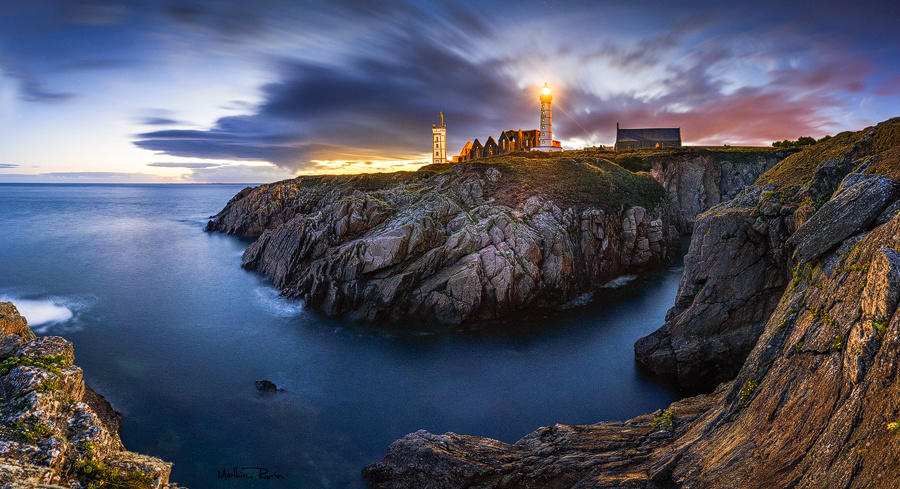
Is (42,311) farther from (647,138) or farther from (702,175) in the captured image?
(647,138)

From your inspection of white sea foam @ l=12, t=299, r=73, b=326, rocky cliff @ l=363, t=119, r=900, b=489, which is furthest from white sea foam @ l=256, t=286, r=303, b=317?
rocky cliff @ l=363, t=119, r=900, b=489

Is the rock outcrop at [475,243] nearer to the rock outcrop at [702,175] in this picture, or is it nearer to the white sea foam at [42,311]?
the white sea foam at [42,311]

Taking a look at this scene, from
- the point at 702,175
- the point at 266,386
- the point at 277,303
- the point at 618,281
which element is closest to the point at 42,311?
the point at 277,303

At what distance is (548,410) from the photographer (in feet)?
79.0

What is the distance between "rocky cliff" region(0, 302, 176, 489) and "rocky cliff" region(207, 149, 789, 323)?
24048mm

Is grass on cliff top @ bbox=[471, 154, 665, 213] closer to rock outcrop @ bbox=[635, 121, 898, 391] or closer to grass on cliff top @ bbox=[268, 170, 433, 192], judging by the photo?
grass on cliff top @ bbox=[268, 170, 433, 192]

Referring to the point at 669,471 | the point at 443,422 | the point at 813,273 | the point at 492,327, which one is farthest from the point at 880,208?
the point at 492,327

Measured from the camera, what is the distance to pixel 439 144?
103688 mm

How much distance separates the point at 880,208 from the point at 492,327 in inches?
997

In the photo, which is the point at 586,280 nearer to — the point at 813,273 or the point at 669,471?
the point at 813,273

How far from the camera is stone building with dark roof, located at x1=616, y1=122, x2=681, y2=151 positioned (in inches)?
3957

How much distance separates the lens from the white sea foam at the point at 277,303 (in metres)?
39.7

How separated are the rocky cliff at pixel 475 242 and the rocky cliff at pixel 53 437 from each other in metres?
24.0

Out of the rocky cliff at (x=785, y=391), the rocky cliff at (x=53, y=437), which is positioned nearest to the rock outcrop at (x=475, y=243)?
the rocky cliff at (x=785, y=391)
